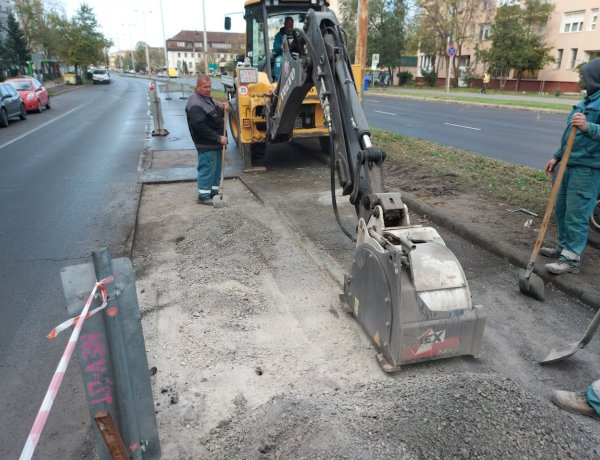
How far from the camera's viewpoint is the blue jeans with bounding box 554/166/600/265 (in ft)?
15.1

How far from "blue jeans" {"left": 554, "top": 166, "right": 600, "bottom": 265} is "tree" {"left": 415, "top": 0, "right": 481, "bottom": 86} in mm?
44675

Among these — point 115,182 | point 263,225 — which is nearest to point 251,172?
point 115,182

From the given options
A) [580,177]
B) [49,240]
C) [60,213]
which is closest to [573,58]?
[580,177]

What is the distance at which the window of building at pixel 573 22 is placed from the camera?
37.3m

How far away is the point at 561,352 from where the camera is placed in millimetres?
3531

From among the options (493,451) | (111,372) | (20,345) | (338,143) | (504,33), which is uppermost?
(504,33)

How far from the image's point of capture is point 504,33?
129 ft

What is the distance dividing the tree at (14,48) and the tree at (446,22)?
39366 mm

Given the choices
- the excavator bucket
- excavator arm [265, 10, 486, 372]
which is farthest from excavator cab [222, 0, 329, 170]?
the excavator bucket

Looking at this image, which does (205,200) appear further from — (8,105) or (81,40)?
(81,40)

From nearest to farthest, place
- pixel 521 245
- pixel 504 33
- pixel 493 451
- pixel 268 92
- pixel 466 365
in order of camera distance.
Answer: pixel 493 451
pixel 466 365
pixel 521 245
pixel 268 92
pixel 504 33

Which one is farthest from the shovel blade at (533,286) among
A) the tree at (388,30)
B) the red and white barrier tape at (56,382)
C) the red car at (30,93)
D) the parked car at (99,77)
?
the parked car at (99,77)

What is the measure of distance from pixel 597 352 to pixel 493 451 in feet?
6.28

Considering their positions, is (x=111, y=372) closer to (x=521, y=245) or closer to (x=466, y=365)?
(x=466, y=365)
